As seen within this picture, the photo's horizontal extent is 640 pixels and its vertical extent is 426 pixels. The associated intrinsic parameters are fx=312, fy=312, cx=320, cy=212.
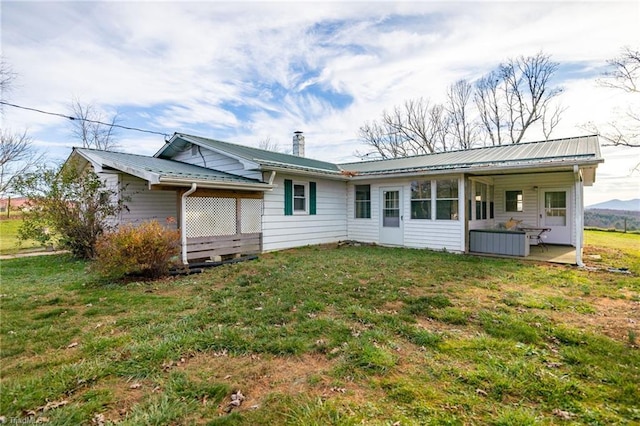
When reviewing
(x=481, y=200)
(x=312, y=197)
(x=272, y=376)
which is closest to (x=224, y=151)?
(x=312, y=197)

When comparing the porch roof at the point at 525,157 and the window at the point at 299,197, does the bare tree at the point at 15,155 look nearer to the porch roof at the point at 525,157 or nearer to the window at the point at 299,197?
the window at the point at 299,197

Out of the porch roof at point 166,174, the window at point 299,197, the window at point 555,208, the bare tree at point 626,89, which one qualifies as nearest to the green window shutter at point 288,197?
the window at point 299,197

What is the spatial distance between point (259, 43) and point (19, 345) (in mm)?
10134

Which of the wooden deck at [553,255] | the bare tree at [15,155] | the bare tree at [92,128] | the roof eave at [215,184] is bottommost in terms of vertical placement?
the wooden deck at [553,255]

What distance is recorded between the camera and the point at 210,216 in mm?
8438

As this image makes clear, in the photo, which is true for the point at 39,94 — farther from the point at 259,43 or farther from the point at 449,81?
the point at 449,81

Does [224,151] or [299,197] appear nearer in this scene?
[224,151]

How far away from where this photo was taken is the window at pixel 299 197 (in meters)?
10.5

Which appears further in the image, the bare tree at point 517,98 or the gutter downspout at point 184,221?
the bare tree at point 517,98

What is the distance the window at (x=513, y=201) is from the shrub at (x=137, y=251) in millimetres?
12409

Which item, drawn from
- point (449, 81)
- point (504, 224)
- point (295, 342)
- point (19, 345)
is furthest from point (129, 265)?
point (449, 81)

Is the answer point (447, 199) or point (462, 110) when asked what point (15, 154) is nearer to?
point (447, 199)

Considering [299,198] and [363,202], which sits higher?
[299,198]

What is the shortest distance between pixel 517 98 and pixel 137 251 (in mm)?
26880
